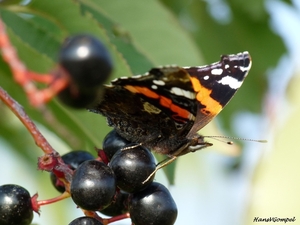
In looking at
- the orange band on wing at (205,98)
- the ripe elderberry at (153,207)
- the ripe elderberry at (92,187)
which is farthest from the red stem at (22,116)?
the orange band on wing at (205,98)

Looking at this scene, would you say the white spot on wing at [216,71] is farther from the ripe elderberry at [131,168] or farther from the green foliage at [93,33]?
the ripe elderberry at [131,168]

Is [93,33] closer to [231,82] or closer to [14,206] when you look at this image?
[231,82]

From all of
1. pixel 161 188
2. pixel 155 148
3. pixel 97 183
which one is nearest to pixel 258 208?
pixel 161 188

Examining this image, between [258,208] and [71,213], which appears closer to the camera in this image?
[258,208]

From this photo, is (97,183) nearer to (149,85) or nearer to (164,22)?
(149,85)

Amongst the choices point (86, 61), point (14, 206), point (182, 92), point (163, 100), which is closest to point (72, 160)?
point (14, 206)

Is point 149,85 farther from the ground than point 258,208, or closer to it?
farther from the ground

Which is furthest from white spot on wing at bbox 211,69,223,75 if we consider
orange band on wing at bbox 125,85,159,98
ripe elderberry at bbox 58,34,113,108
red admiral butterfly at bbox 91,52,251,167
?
ripe elderberry at bbox 58,34,113,108
